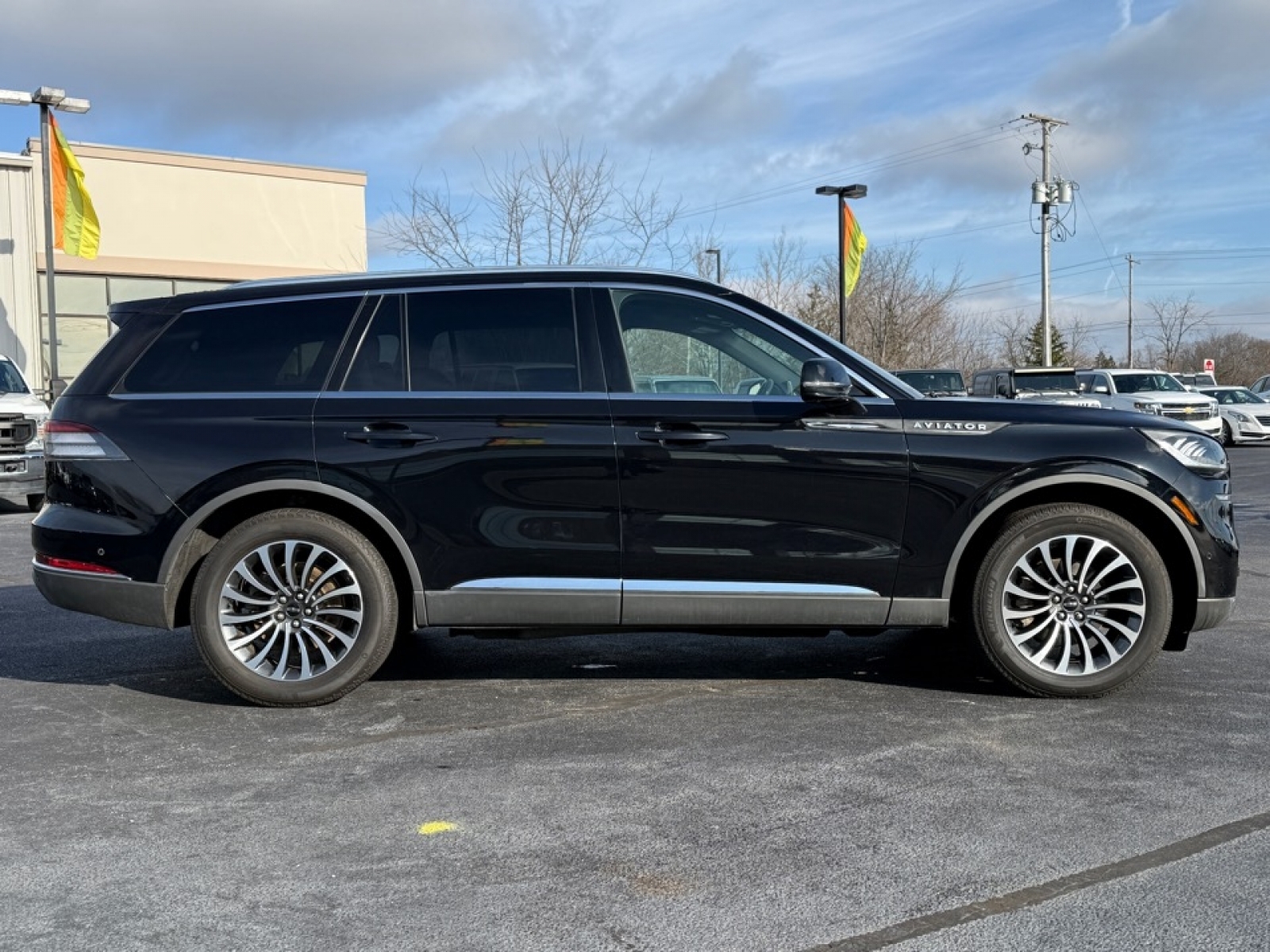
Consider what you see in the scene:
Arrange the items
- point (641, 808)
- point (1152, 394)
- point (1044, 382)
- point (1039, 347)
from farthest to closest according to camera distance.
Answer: point (1039, 347) → point (1152, 394) → point (1044, 382) → point (641, 808)

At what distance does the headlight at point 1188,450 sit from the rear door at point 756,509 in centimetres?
112

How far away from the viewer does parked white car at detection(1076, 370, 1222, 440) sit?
84.2ft

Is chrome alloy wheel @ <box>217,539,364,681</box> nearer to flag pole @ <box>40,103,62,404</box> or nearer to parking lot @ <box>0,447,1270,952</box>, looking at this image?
parking lot @ <box>0,447,1270,952</box>

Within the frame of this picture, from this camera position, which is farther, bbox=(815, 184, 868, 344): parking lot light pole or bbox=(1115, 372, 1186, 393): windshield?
bbox=(1115, 372, 1186, 393): windshield

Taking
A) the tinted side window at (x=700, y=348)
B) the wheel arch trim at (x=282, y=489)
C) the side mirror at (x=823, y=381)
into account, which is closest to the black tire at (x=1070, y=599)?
the side mirror at (x=823, y=381)

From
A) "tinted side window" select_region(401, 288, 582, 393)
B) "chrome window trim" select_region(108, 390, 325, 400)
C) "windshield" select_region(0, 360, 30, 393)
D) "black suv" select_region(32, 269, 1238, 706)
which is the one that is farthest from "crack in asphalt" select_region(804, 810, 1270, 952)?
"windshield" select_region(0, 360, 30, 393)

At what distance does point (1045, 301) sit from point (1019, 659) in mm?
41482

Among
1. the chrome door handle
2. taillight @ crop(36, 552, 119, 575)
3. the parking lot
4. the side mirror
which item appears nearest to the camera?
the parking lot

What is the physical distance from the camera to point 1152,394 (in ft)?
86.3

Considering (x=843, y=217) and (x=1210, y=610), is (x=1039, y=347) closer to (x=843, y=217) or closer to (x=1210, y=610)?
(x=843, y=217)

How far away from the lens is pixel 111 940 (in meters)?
3.12

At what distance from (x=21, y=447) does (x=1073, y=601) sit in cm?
1279

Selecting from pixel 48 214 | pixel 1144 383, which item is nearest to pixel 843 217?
pixel 1144 383

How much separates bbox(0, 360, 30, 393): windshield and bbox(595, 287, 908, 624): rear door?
41.4 feet
